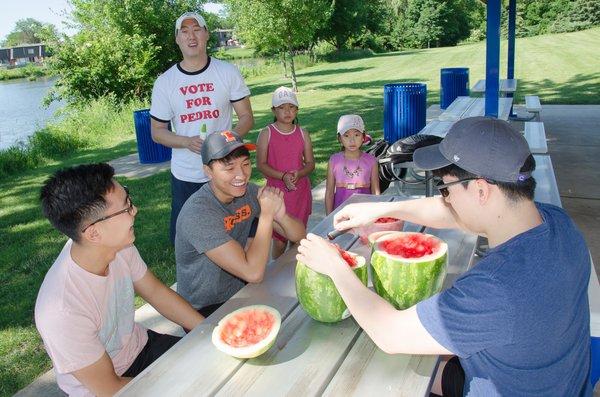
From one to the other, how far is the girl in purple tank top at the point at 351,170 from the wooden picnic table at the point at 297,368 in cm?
244

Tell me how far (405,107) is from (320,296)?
7.83 metres

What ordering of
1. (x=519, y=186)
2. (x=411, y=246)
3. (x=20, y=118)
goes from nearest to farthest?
1. (x=519, y=186)
2. (x=411, y=246)
3. (x=20, y=118)

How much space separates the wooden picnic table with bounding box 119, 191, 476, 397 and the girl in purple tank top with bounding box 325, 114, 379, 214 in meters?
2.44

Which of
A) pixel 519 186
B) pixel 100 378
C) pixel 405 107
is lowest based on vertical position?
pixel 100 378

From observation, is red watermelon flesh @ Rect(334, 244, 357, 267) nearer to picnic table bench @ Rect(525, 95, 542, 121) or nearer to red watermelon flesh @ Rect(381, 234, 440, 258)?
red watermelon flesh @ Rect(381, 234, 440, 258)

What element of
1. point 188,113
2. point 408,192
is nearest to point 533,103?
point 408,192

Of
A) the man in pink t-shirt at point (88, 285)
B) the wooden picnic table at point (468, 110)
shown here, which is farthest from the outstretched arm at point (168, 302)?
the wooden picnic table at point (468, 110)

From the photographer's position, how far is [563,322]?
1582mm

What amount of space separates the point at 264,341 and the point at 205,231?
0.95 m

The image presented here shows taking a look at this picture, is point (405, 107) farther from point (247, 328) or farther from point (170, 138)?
point (247, 328)

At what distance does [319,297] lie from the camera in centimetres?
204

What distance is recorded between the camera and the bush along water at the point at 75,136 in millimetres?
11594

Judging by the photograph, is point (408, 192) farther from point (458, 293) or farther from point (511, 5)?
point (511, 5)

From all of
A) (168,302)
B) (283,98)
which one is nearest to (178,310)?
(168,302)
